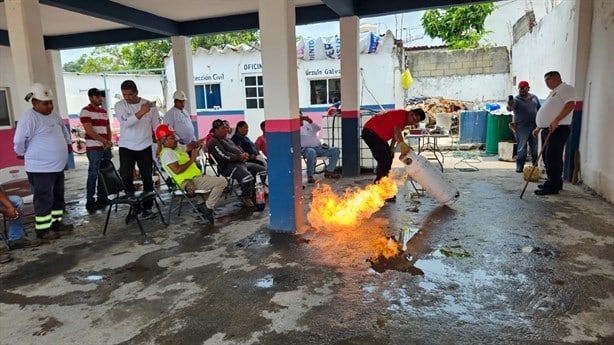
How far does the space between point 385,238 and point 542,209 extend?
2.45 metres

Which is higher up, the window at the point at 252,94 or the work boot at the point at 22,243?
the window at the point at 252,94

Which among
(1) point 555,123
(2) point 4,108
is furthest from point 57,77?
(1) point 555,123

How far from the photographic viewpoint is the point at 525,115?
8.02m

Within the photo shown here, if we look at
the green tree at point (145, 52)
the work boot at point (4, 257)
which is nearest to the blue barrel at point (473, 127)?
the work boot at point (4, 257)

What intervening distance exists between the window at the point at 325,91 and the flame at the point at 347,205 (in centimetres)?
822

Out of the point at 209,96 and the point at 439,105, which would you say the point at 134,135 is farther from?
the point at 439,105

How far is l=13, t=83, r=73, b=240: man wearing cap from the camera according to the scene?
4.95 meters

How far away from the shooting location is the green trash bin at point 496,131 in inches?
406

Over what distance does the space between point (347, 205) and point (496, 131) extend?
6356mm

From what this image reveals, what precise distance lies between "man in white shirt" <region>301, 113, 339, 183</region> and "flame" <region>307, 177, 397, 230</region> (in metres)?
0.88

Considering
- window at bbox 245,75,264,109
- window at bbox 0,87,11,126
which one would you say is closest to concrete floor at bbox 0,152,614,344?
window at bbox 0,87,11,126

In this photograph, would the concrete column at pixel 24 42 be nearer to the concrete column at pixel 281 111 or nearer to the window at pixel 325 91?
the concrete column at pixel 281 111

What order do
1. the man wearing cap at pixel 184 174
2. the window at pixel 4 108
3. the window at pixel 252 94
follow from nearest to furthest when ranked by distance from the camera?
the man wearing cap at pixel 184 174 → the window at pixel 4 108 → the window at pixel 252 94

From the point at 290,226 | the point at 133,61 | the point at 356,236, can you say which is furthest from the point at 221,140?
the point at 133,61
